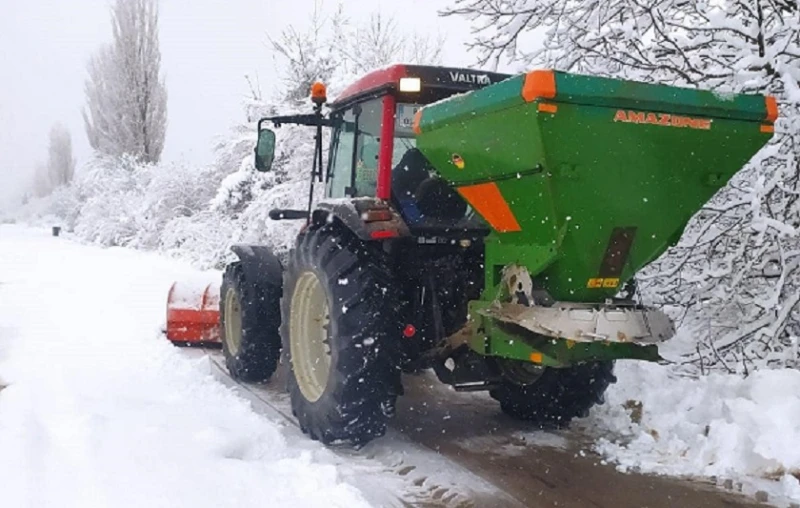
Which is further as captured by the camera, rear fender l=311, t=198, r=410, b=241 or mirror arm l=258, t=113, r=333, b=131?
mirror arm l=258, t=113, r=333, b=131

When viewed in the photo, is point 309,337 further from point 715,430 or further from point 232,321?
point 715,430

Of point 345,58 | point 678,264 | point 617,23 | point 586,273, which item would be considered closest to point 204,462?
point 586,273

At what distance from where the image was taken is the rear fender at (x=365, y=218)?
408cm

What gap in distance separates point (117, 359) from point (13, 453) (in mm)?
3084

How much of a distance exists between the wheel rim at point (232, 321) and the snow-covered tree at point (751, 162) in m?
3.14

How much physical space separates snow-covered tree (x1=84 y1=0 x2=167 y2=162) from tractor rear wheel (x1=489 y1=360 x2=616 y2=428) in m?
27.5

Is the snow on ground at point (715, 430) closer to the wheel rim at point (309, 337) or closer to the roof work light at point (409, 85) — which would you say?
the wheel rim at point (309, 337)

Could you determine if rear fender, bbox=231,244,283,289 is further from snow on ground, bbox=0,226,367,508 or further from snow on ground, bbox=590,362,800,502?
snow on ground, bbox=590,362,800,502

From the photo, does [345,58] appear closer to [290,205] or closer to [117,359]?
[290,205]

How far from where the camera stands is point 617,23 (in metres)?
5.61

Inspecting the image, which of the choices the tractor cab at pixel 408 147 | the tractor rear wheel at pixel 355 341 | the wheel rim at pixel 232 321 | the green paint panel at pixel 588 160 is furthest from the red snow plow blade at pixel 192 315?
the green paint panel at pixel 588 160

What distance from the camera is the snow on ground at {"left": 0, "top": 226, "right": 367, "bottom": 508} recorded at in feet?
10.7

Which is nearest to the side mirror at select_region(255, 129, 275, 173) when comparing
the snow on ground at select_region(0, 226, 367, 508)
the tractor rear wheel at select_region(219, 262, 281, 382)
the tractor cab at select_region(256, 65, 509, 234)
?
the tractor cab at select_region(256, 65, 509, 234)

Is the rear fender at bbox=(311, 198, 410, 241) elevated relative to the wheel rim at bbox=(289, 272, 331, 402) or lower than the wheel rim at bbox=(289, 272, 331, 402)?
elevated
